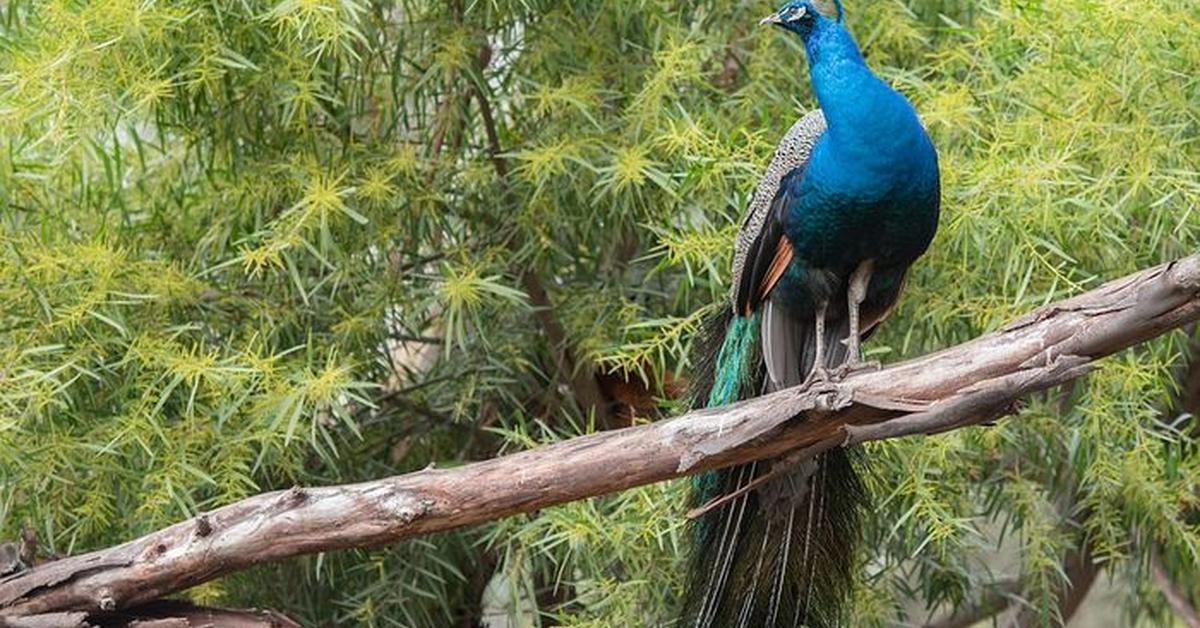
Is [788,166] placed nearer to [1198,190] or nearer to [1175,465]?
[1198,190]

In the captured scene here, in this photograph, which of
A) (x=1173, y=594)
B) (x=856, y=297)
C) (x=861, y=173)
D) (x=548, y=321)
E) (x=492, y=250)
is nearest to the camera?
(x=861, y=173)

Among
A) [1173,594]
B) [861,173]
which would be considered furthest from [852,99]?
[1173,594]

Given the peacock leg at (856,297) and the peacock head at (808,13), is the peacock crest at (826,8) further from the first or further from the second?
the peacock leg at (856,297)

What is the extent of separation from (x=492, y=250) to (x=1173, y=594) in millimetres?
1741

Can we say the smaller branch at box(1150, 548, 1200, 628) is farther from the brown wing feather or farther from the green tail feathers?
the brown wing feather

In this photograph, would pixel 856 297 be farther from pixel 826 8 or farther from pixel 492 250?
pixel 492 250

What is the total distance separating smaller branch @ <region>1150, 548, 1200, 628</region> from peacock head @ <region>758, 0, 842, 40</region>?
5.47 ft

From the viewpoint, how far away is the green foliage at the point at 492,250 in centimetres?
290

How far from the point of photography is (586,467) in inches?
92.9

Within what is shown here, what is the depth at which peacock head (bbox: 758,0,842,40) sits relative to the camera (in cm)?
269

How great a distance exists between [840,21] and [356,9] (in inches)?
31.1

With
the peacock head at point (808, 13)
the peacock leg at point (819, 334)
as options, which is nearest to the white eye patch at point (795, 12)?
the peacock head at point (808, 13)

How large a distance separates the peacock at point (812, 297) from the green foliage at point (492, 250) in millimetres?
170

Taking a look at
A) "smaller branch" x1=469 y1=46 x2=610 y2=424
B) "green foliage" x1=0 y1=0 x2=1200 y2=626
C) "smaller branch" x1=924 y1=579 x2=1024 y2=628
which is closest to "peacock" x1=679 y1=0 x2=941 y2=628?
"green foliage" x1=0 y1=0 x2=1200 y2=626
